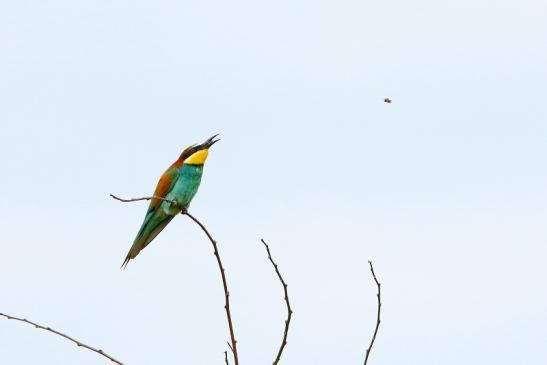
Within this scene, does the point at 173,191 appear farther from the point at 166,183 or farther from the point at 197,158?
the point at 197,158

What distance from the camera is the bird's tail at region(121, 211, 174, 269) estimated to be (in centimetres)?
672

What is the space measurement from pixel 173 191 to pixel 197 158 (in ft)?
1.03

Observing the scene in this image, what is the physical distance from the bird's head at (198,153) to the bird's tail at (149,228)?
43 centimetres

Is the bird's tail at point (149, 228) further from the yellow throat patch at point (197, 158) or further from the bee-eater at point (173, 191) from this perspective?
the yellow throat patch at point (197, 158)

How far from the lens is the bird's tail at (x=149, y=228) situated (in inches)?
265

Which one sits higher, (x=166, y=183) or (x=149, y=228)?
(x=166, y=183)

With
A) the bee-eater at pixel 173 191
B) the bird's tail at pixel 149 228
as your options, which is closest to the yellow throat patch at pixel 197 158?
the bee-eater at pixel 173 191

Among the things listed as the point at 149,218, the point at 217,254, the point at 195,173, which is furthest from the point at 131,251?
the point at 217,254

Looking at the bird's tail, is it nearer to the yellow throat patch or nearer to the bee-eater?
the bee-eater

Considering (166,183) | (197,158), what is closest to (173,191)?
(166,183)

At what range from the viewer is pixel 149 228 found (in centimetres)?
682

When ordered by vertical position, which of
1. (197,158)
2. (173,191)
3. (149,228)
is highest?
(197,158)

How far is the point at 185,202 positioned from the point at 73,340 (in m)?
4.33

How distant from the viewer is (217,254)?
3043 mm
